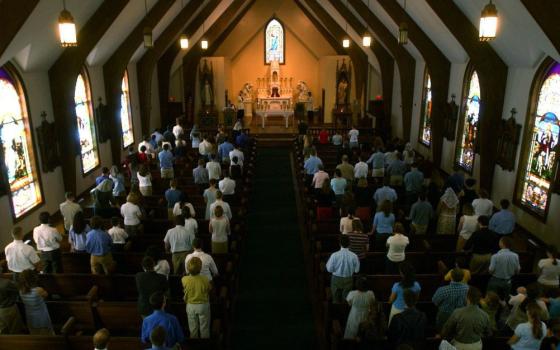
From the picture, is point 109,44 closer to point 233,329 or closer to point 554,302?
point 233,329

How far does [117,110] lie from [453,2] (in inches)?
404

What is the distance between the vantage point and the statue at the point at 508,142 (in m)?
10.8

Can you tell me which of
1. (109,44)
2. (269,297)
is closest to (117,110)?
(109,44)

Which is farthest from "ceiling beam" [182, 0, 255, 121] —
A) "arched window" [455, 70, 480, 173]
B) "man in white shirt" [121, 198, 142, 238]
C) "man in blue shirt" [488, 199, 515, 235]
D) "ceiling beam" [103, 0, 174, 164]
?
"man in blue shirt" [488, 199, 515, 235]

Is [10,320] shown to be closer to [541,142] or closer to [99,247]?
[99,247]

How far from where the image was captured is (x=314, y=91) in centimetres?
2666

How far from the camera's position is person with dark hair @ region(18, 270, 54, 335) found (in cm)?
546

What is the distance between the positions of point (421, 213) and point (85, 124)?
1026 centimetres

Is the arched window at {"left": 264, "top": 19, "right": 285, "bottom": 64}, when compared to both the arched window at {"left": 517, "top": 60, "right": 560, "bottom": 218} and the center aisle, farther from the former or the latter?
the arched window at {"left": 517, "top": 60, "right": 560, "bottom": 218}

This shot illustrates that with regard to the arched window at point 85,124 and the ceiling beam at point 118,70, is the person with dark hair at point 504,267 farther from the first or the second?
the ceiling beam at point 118,70

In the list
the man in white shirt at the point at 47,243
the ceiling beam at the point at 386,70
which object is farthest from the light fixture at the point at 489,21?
the ceiling beam at the point at 386,70

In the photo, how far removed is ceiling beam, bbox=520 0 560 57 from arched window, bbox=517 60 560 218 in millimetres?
3369

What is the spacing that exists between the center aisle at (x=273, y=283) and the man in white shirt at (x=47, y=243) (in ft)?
9.63

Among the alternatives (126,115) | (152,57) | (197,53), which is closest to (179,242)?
(126,115)
